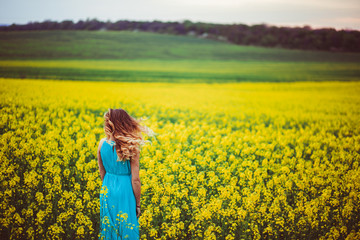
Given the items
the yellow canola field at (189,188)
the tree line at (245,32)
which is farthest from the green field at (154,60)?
the yellow canola field at (189,188)

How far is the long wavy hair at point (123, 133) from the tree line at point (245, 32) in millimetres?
11710

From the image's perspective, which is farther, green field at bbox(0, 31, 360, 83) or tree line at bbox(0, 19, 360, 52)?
green field at bbox(0, 31, 360, 83)

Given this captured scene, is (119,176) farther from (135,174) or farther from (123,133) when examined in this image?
(123,133)

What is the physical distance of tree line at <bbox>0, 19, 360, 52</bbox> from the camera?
60.0ft

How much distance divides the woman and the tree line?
1175 cm

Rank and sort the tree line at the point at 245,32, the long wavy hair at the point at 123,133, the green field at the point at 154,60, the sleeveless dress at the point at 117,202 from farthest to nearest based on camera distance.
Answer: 1. the green field at the point at 154,60
2. the tree line at the point at 245,32
3. the sleeveless dress at the point at 117,202
4. the long wavy hair at the point at 123,133

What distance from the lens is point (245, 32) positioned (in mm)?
47281

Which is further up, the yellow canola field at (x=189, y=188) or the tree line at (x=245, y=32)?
the tree line at (x=245, y=32)

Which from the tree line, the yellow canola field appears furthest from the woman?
the tree line

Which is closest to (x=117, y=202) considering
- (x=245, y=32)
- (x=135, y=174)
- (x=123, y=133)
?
(x=135, y=174)

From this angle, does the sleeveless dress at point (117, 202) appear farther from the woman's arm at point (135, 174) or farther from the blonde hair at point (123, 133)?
the blonde hair at point (123, 133)

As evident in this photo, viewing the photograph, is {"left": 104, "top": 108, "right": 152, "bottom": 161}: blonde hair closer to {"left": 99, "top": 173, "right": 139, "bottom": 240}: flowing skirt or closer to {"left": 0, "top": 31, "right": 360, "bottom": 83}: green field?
{"left": 99, "top": 173, "right": 139, "bottom": 240}: flowing skirt

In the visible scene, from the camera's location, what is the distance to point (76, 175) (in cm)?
524

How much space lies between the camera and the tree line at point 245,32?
18.3 meters
